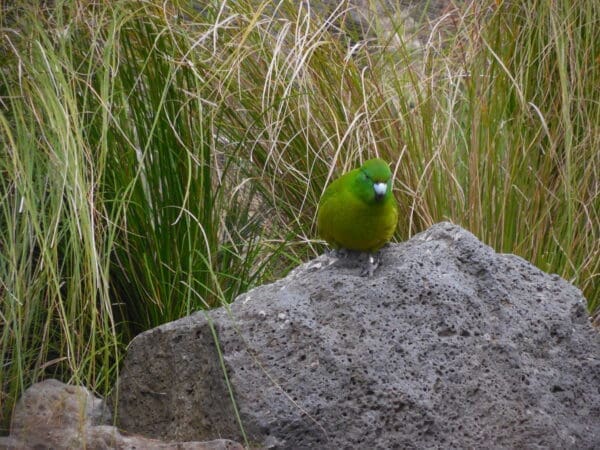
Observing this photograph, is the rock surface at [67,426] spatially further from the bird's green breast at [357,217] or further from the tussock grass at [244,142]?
the bird's green breast at [357,217]

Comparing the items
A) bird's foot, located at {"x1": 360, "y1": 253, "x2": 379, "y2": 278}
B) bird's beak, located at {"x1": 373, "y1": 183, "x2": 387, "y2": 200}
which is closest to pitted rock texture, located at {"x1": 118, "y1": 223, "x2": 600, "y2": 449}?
bird's foot, located at {"x1": 360, "y1": 253, "x2": 379, "y2": 278}

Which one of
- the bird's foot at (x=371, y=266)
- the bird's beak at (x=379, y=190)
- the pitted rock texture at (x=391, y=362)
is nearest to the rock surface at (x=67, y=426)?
the pitted rock texture at (x=391, y=362)

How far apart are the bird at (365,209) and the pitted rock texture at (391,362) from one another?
0.09 m

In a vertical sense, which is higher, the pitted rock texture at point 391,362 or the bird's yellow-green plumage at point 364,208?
the bird's yellow-green plumage at point 364,208

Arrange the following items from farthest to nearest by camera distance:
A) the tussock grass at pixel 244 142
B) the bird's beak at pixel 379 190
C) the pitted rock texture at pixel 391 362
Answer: the tussock grass at pixel 244 142 → the bird's beak at pixel 379 190 → the pitted rock texture at pixel 391 362

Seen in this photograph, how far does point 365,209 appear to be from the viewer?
2.59m

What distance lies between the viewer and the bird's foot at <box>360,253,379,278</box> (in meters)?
2.57

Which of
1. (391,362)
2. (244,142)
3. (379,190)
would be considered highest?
(379,190)

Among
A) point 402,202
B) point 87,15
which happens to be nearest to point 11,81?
point 87,15

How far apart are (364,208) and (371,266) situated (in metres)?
0.15

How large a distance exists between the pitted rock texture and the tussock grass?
37cm

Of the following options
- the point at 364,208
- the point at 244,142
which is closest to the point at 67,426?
the point at 364,208

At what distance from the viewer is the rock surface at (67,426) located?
230 centimetres

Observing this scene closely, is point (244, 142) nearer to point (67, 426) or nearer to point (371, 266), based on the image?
point (371, 266)
